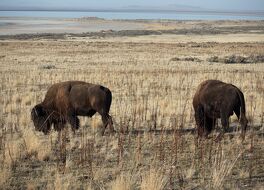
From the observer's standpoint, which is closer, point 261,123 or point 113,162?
point 113,162

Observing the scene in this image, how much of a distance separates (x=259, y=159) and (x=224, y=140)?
164 cm

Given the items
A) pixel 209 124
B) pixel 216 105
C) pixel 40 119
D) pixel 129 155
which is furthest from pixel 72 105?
pixel 216 105

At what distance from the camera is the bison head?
11.1 metres

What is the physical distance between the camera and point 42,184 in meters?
7.22

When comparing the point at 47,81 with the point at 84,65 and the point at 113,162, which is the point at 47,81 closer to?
the point at 84,65

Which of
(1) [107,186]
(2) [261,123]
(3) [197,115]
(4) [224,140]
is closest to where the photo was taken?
(1) [107,186]

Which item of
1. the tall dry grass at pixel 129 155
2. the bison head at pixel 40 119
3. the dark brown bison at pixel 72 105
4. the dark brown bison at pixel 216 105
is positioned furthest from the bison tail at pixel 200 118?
the bison head at pixel 40 119

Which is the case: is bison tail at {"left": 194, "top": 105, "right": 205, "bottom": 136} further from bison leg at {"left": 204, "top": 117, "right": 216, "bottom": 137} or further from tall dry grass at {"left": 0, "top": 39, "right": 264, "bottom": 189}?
tall dry grass at {"left": 0, "top": 39, "right": 264, "bottom": 189}

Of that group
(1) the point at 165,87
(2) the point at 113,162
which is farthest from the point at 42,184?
(1) the point at 165,87

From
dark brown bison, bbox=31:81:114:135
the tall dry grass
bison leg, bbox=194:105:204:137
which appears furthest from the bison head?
bison leg, bbox=194:105:204:137

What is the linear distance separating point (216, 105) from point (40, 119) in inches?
166

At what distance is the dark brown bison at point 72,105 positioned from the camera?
1061cm

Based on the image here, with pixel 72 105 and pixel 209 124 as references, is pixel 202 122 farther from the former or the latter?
pixel 72 105

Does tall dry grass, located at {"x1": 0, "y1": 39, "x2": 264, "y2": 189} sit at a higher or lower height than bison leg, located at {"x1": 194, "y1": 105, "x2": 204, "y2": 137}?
lower
